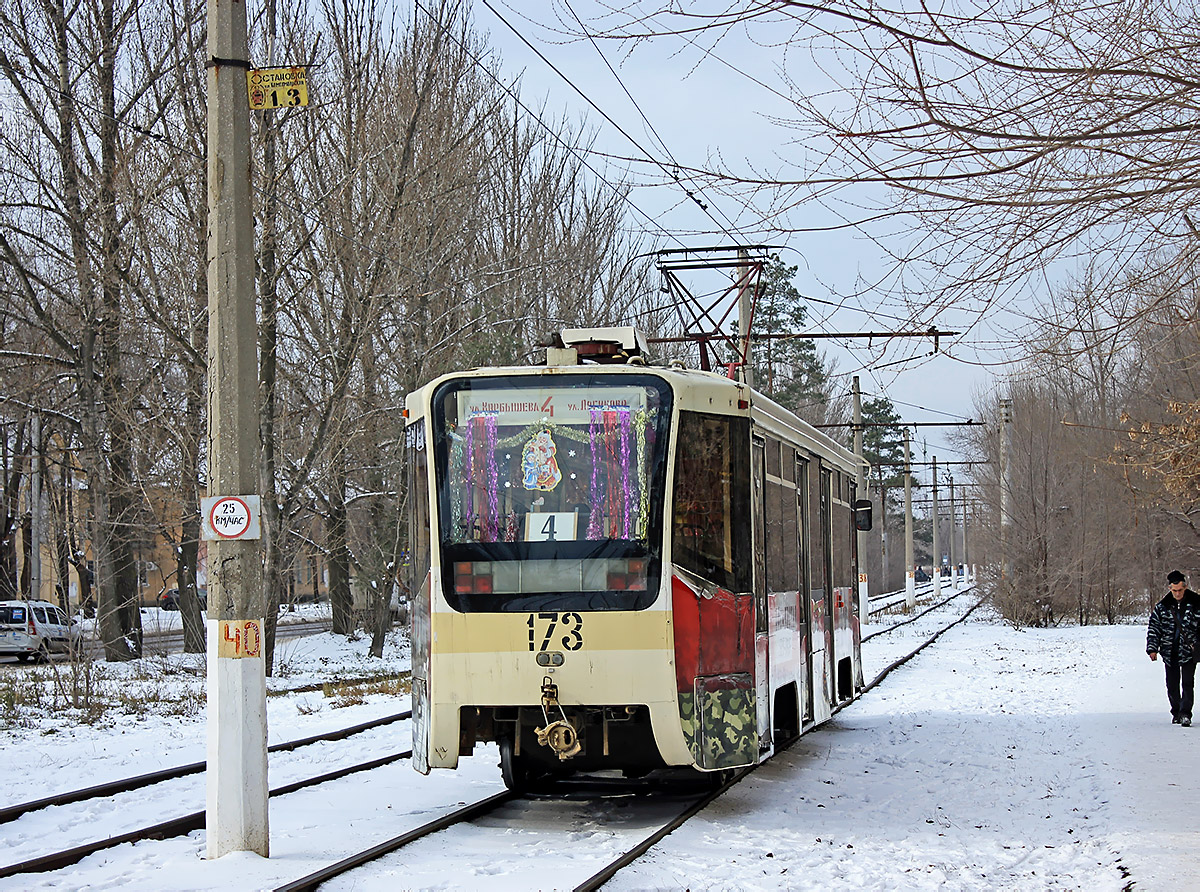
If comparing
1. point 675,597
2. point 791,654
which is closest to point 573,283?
point 791,654

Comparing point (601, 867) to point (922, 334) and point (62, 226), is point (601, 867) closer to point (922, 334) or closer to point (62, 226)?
point (922, 334)

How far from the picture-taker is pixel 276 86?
359 inches

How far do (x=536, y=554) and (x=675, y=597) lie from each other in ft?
3.22

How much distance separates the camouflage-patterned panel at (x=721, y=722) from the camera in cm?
907

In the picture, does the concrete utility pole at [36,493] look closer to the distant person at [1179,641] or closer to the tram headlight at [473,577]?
the tram headlight at [473,577]

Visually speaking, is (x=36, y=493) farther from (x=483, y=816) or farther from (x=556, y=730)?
(x=556, y=730)

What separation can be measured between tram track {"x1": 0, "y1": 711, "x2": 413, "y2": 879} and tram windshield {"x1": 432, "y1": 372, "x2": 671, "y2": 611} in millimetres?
2517

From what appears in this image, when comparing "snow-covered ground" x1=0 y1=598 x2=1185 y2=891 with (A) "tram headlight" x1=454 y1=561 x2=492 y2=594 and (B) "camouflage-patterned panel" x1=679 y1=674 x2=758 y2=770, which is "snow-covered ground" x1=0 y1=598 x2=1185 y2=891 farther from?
(A) "tram headlight" x1=454 y1=561 x2=492 y2=594

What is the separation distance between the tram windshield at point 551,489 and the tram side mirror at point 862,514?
814 centimetres

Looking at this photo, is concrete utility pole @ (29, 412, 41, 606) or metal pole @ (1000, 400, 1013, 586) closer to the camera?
concrete utility pole @ (29, 412, 41, 606)

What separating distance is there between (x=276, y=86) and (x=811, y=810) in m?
6.53

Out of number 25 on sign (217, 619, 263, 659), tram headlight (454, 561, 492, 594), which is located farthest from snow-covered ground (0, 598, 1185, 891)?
tram headlight (454, 561, 492, 594)

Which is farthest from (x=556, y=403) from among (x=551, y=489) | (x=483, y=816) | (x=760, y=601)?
(x=483, y=816)

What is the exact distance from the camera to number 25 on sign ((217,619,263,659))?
8477 millimetres
